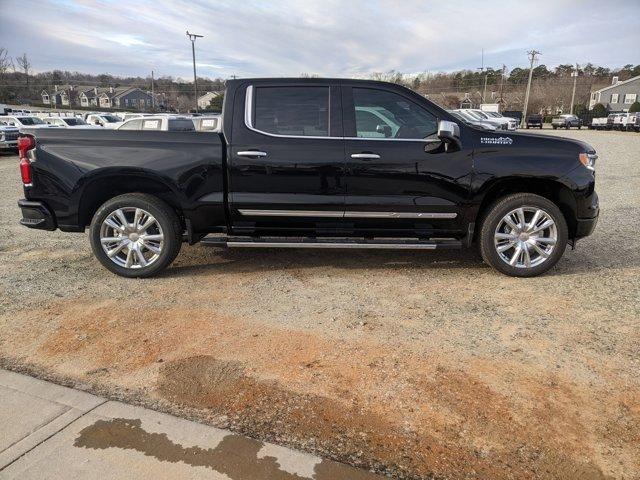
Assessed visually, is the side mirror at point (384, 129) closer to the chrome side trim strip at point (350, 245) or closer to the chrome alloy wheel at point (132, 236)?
the chrome side trim strip at point (350, 245)

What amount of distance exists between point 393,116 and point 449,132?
62 cm

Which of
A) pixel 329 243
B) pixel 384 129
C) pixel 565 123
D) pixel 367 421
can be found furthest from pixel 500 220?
pixel 565 123

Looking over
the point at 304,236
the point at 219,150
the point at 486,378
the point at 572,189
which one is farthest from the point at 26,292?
the point at 572,189

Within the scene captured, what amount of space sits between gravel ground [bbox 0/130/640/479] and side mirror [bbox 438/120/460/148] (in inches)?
53.4

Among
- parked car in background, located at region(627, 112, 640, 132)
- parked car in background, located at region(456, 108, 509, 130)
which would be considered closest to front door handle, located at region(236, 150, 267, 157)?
parked car in background, located at region(456, 108, 509, 130)

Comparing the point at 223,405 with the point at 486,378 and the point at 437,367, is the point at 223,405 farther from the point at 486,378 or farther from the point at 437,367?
the point at 486,378

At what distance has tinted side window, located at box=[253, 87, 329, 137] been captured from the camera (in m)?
4.73

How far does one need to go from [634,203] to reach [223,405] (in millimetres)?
8941

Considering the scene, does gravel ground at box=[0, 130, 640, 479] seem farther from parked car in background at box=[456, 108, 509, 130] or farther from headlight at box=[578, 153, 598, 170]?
parked car in background at box=[456, 108, 509, 130]

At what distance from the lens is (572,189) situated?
4.79 m

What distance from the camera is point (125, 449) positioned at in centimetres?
241

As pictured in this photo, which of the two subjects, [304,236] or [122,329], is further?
[304,236]

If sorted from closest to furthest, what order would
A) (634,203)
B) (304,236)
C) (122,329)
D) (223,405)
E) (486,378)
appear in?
(223,405)
(486,378)
(122,329)
(304,236)
(634,203)

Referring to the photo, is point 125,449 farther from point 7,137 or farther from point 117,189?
point 7,137
